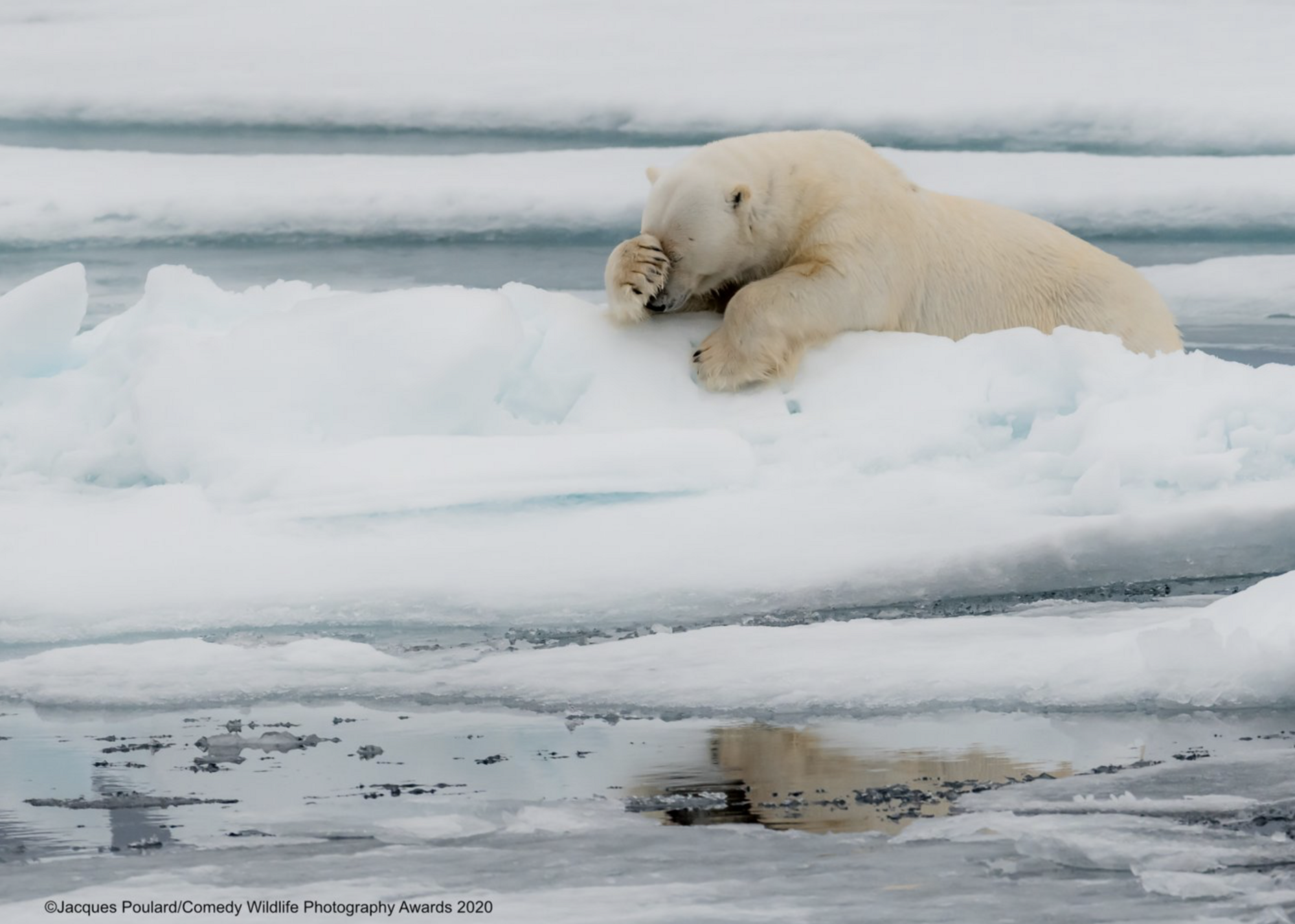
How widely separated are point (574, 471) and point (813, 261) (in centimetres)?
98

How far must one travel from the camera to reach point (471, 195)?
8523 millimetres

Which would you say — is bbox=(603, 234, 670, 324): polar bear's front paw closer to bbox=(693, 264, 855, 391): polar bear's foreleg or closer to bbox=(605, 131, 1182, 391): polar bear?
bbox=(605, 131, 1182, 391): polar bear

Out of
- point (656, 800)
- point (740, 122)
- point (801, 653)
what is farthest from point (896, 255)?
point (740, 122)

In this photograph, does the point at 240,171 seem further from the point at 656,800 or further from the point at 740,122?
the point at 656,800

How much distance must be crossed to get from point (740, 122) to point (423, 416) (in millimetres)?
5140

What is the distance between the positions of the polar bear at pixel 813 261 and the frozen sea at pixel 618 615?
0.15 m

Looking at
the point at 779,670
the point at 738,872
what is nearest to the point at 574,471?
the point at 779,670

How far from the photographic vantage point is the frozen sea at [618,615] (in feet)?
6.98

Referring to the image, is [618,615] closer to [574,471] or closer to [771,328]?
[574,471]

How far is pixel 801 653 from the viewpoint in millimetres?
3137

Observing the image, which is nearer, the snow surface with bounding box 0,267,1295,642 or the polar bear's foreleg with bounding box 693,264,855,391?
the snow surface with bounding box 0,267,1295,642

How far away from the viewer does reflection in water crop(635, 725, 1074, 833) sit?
2.28 m

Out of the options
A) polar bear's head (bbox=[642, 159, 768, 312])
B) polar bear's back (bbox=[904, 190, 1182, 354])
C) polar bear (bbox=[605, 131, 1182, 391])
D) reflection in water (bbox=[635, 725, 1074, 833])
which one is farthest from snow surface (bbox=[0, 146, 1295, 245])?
reflection in water (bbox=[635, 725, 1074, 833])

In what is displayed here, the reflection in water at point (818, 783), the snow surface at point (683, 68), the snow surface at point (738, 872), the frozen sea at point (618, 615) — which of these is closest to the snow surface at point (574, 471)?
the frozen sea at point (618, 615)
